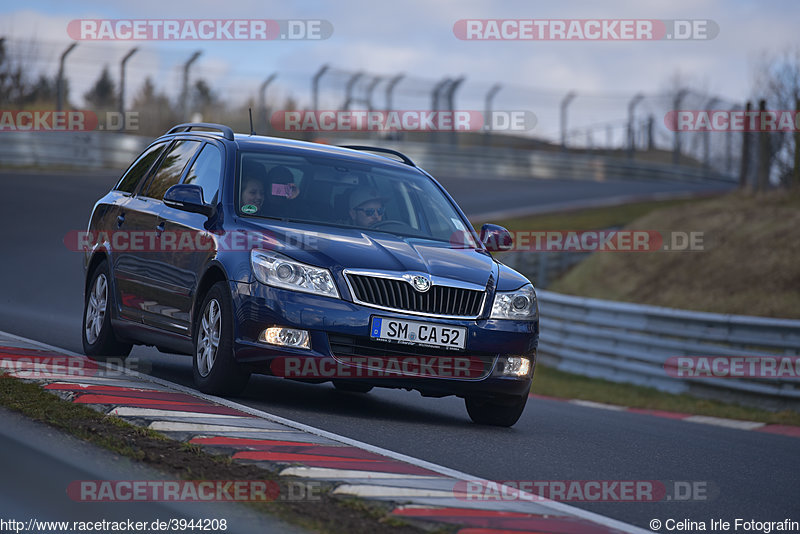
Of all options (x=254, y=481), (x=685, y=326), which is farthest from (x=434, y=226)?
(x=685, y=326)

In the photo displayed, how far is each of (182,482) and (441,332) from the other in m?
2.54

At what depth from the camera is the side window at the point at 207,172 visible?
7.77 meters

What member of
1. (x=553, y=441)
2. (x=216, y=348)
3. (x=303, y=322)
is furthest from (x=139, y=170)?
(x=553, y=441)

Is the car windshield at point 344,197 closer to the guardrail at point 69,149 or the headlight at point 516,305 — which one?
the headlight at point 516,305

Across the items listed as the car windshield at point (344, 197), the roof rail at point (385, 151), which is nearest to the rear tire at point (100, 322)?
the car windshield at point (344, 197)

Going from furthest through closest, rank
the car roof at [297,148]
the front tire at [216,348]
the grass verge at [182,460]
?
1. the car roof at [297,148]
2. the front tire at [216,348]
3. the grass verge at [182,460]

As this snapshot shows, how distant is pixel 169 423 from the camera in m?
5.73

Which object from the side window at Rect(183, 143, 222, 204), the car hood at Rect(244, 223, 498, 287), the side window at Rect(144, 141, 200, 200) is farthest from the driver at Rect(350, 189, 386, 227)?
the side window at Rect(144, 141, 200, 200)

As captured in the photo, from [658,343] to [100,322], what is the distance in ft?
24.8

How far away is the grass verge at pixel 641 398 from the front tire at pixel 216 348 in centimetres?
680

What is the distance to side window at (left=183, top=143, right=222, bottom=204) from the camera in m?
7.77

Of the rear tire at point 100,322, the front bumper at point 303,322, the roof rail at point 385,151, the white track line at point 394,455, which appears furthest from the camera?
the roof rail at point 385,151

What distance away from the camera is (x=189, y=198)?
24.2ft

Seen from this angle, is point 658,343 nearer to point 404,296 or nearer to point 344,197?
point 344,197
